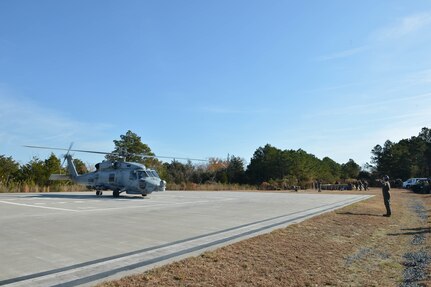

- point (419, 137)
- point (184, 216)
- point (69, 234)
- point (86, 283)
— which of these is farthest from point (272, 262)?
point (419, 137)

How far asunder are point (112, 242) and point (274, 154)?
1952 inches

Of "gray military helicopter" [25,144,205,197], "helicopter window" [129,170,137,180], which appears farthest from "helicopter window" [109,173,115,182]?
"helicopter window" [129,170,137,180]

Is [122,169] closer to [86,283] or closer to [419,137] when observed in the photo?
[86,283]

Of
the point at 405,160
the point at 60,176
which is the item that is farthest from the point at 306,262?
the point at 405,160

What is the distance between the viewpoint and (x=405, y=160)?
236 feet

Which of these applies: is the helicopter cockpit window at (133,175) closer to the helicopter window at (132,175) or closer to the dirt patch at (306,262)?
the helicopter window at (132,175)

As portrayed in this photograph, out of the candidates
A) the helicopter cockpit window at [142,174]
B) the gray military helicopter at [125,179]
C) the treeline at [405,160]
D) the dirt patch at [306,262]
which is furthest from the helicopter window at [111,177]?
the treeline at [405,160]

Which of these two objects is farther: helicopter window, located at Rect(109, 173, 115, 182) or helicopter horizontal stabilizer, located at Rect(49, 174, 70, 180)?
helicopter horizontal stabilizer, located at Rect(49, 174, 70, 180)

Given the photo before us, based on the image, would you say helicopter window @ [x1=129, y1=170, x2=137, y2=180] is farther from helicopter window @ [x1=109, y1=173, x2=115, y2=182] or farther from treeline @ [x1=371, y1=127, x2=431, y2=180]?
treeline @ [x1=371, y1=127, x2=431, y2=180]

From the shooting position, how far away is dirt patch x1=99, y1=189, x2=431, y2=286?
6008mm

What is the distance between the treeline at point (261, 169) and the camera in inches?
1517

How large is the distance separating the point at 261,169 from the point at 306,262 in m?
49.9

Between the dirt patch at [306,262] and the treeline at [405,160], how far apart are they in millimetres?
66791

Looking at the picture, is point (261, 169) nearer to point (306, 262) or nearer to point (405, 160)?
point (405, 160)
